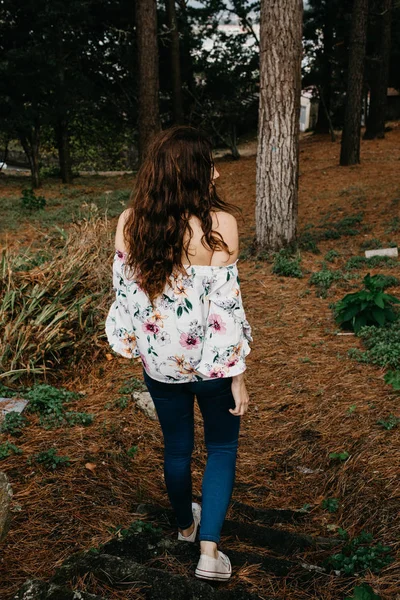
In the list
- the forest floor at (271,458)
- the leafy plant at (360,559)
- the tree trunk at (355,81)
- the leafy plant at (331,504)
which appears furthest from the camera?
the tree trunk at (355,81)

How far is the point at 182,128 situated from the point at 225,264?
52 cm

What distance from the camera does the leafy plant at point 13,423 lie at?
11.1 ft

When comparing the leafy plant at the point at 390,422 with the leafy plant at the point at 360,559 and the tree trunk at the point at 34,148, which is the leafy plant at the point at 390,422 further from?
the tree trunk at the point at 34,148

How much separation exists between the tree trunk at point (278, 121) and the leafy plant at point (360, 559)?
16.4 feet

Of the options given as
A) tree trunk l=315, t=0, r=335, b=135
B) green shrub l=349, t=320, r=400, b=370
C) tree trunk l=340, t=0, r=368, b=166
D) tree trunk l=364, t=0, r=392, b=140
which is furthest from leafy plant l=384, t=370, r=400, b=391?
tree trunk l=315, t=0, r=335, b=135

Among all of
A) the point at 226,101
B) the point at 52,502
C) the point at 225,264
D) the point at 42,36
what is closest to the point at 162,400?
the point at 225,264

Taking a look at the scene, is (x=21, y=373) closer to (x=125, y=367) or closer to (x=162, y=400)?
(x=125, y=367)

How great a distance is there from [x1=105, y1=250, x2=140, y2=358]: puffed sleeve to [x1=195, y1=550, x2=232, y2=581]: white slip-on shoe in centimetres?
84

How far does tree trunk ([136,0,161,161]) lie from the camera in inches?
436

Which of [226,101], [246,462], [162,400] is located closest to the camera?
[162,400]

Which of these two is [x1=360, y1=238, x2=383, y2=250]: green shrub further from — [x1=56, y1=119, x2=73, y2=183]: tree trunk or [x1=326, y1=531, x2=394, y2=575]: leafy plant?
[x1=56, y1=119, x2=73, y2=183]: tree trunk

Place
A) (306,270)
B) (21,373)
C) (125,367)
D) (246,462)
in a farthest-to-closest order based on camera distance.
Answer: (306,270), (125,367), (21,373), (246,462)

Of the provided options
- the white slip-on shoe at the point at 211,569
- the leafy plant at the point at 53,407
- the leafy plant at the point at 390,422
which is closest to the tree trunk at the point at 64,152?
the leafy plant at the point at 53,407

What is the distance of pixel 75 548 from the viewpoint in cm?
244
